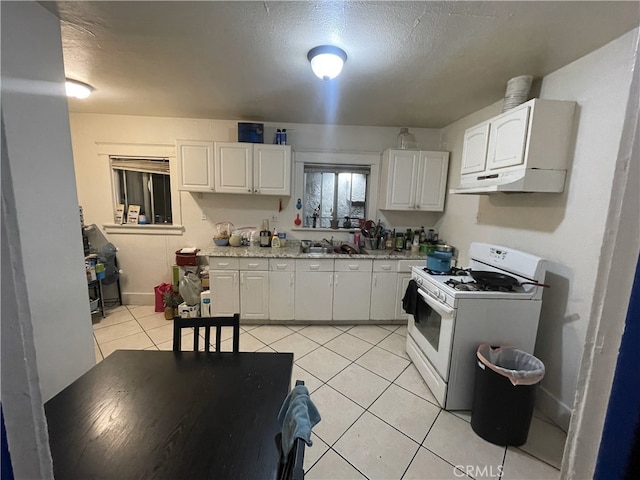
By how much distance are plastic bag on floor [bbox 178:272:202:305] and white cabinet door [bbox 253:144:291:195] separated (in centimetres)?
133

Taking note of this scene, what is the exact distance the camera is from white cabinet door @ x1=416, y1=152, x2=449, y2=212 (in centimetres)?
329

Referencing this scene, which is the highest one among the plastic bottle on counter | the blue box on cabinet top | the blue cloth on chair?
the blue box on cabinet top

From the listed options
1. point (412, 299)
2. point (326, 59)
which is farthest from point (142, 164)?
point (412, 299)

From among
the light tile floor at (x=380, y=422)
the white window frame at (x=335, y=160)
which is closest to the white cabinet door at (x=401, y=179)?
the white window frame at (x=335, y=160)

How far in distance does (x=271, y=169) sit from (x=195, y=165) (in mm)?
906

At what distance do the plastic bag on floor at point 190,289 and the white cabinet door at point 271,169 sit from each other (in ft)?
4.38

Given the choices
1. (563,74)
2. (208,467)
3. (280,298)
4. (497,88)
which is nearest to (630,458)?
(208,467)

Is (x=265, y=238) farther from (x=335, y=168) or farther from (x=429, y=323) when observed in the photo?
(x=429, y=323)

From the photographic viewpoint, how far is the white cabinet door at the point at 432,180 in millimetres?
3289

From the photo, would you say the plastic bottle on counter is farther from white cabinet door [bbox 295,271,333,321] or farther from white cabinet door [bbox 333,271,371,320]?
white cabinet door [bbox 295,271,333,321]

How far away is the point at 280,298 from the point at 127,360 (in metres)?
1.92

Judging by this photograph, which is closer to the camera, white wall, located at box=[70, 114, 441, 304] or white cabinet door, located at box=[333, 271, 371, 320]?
white cabinet door, located at box=[333, 271, 371, 320]

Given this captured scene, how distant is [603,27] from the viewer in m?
1.50

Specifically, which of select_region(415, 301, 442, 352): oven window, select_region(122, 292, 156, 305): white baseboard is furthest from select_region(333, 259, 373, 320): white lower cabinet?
select_region(122, 292, 156, 305): white baseboard
